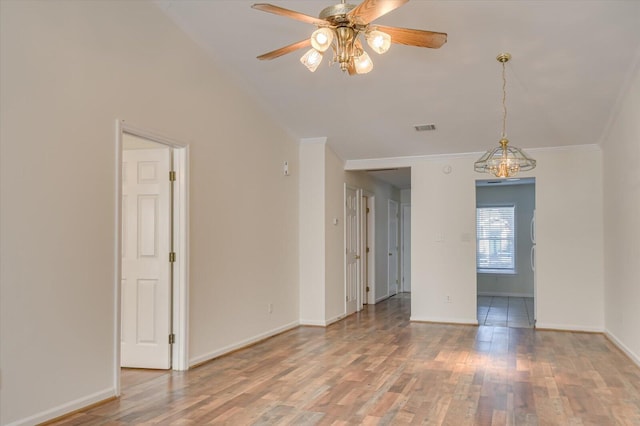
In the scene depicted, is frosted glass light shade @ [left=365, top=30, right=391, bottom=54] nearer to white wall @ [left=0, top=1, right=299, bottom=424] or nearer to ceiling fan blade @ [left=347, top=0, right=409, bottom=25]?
ceiling fan blade @ [left=347, top=0, right=409, bottom=25]

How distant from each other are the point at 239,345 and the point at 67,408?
2237 mm

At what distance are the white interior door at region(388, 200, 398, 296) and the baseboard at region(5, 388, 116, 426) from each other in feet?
23.9

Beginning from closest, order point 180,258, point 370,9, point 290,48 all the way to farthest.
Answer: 1. point 370,9
2. point 290,48
3. point 180,258

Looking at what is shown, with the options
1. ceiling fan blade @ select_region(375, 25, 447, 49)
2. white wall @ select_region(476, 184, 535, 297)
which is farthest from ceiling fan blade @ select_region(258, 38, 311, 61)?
white wall @ select_region(476, 184, 535, 297)

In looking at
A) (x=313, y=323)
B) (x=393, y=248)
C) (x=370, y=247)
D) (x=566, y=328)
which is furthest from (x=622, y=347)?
(x=393, y=248)

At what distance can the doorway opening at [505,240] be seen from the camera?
10672 mm

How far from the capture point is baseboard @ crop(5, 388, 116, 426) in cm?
310

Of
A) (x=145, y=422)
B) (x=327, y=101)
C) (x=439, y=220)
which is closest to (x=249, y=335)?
(x=145, y=422)

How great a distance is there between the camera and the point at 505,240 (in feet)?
35.7

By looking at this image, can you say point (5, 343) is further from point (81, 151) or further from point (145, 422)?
point (81, 151)

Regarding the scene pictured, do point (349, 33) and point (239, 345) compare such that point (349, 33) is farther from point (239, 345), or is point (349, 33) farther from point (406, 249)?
point (406, 249)

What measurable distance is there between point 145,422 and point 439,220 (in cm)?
514

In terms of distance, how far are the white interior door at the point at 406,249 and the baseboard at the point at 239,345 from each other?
196 inches

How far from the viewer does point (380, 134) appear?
6684 millimetres
